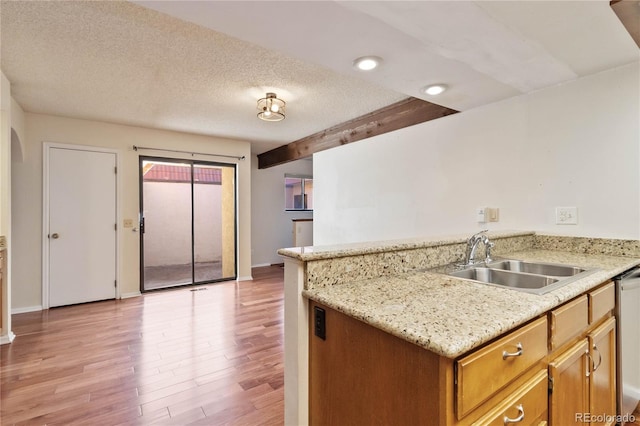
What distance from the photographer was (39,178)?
3.62 m

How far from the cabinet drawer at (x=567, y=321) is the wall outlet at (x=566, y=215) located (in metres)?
1.19

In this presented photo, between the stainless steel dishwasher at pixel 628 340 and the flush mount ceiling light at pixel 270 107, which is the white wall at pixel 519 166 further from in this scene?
the flush mount ceiling light at pixel 270 107

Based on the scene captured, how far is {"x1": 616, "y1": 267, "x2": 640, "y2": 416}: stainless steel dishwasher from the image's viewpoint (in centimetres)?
156

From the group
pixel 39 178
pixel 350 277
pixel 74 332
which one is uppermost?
pixel 39 178

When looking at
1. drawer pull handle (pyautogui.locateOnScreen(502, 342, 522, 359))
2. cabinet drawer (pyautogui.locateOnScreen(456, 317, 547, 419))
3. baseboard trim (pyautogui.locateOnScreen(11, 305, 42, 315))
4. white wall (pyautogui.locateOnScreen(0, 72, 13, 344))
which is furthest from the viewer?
baseboard trim (pyautogui.locateOnScreen(11, 305, 42, 315))

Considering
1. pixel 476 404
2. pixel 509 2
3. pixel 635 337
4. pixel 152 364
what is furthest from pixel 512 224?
pixel 152 364

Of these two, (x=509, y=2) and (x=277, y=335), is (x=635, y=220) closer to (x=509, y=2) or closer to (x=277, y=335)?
(x=509, y=2)

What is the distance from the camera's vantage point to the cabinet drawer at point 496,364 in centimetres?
76

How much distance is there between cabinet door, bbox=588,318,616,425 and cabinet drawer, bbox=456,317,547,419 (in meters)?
0.58

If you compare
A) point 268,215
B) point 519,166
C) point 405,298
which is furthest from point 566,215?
point 268,215

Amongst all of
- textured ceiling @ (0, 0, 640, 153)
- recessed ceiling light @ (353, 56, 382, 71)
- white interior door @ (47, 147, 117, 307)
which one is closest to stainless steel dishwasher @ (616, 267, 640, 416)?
textured ceiling @ (0, 0, 640, 153)

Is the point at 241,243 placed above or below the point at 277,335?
above

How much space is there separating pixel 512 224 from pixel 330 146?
252 cm

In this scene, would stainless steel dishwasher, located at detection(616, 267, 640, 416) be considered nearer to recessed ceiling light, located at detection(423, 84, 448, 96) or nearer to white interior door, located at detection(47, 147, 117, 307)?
recessed ceiling light, located at detection(423, 84, 448, 96)
